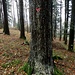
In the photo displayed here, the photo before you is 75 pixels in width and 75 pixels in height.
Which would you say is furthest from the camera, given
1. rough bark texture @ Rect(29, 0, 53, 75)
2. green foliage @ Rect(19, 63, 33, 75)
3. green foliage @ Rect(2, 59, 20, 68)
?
green foliage @ Rect(2, 59, 20, 68)

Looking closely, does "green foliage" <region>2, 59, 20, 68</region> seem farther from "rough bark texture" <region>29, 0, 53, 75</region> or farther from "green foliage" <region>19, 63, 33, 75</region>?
"rough bark texture" <region>29, 0, 53, 75</region>

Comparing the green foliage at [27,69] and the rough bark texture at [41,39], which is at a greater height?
the rough bark texture at [41,39]

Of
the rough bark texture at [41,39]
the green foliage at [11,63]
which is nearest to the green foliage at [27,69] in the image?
the rough bark texture at [41,39]

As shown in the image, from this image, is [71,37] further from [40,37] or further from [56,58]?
[40,37]

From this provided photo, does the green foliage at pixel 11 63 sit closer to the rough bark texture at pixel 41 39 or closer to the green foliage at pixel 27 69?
the green foliage at pixel 27 69

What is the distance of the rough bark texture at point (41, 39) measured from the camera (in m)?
4.34

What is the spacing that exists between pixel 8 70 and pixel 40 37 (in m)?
1.97

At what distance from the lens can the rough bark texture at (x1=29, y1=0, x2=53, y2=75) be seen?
171 inches

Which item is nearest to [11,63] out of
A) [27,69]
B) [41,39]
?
[27,69]

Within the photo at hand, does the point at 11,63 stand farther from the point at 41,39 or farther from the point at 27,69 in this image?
the point at 41,39

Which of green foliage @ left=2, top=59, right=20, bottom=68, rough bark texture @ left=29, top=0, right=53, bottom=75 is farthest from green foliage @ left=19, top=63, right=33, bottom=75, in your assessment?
green foliage @ left=2, top=59, right=20, bottom=68

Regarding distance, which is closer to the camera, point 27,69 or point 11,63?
point 27,69

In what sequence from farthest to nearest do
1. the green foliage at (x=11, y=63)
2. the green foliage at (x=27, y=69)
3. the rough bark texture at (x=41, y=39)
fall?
the green foliage at (x=11, y=63) → the green foliage at (x=27, y=69) → the rough bark texture at (x=41, y=39)

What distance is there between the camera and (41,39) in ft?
14.5
